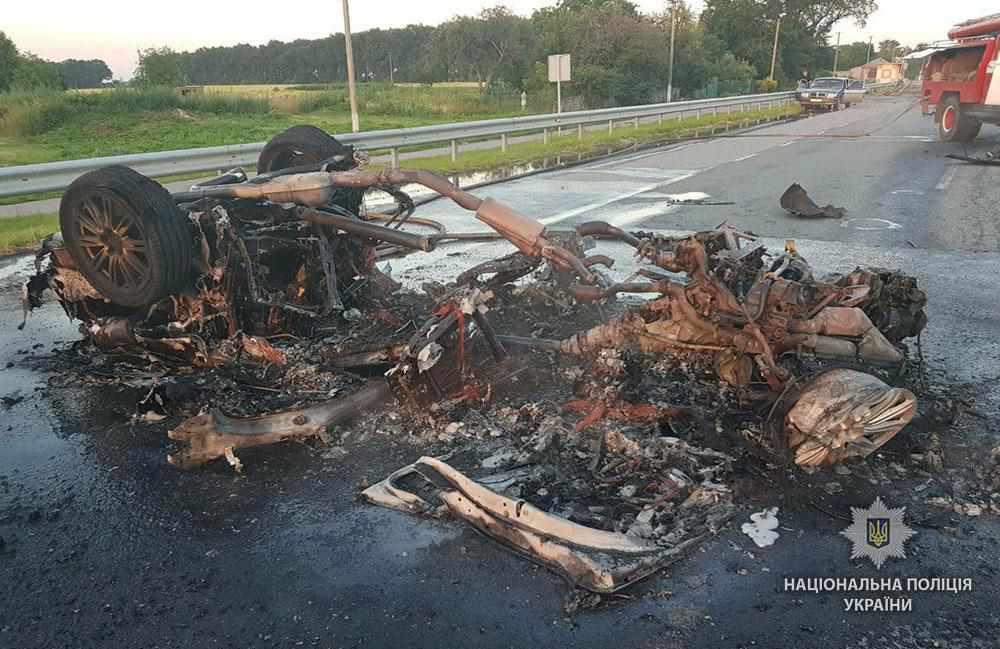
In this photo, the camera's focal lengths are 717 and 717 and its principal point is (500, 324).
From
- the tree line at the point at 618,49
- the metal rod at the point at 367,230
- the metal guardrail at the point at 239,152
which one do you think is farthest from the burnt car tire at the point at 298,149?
the tree line at the point at 618,49

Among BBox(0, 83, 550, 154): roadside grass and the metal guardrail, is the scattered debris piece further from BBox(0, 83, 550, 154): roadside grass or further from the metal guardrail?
BBox(0, 83, 550, 154): roadside grass

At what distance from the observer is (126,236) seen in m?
4.91

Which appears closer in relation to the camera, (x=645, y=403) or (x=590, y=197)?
(x=645, y=403)

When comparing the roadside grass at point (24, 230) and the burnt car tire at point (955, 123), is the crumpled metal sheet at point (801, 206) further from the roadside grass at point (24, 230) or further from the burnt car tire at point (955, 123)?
the burnt car tire at point (955, 123)

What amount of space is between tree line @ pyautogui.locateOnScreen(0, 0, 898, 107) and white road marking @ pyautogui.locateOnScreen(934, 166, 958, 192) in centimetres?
3112

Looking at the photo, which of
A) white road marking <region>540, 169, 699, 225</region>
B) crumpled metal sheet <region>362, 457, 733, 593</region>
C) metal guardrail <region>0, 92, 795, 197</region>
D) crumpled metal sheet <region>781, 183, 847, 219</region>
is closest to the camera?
crumpled metal sheet <region>362, 457, 733, 593</region>

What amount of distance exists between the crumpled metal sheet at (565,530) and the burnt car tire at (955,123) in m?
19.9

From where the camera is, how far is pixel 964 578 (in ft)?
9.26

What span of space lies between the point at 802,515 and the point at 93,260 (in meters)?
4.84

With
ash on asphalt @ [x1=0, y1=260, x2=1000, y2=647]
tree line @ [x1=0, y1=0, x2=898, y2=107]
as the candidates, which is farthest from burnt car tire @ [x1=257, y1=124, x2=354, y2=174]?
tree line @ [x1=0, y1=0, x2=898, y2=107]

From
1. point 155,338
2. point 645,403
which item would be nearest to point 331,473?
point 645,403

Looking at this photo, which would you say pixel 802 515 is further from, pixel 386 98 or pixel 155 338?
pixel 386 98

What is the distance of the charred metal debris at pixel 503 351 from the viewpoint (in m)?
3.36

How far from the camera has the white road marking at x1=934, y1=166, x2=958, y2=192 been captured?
1271cm
